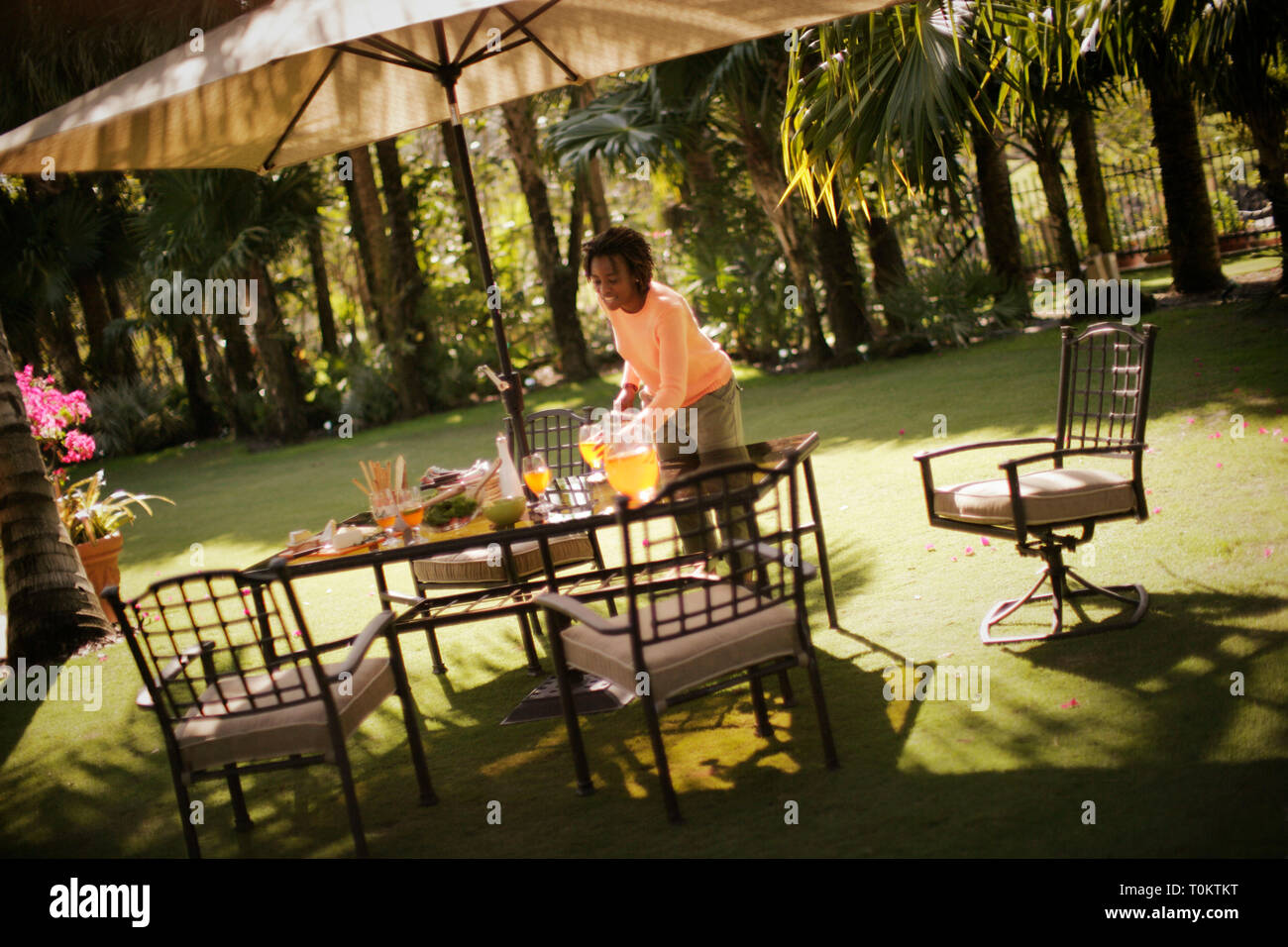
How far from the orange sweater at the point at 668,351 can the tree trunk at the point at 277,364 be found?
1188 cm

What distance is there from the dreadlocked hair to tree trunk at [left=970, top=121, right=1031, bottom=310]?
9810 mm

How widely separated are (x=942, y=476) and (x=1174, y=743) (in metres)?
3.70

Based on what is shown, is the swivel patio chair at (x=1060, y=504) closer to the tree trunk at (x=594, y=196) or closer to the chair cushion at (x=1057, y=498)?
the chair cushion at (x=1057, y=498)

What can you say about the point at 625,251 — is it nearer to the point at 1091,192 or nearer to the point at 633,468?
the point at 633,468

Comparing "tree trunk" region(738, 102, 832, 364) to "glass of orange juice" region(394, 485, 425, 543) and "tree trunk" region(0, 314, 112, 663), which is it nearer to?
"tree trunk" region(0, 314, 112, 663)

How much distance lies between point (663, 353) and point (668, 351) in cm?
2

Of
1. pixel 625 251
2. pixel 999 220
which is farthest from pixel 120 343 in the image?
pixel 625 251

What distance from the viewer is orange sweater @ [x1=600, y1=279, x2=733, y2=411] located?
4191 millimetres

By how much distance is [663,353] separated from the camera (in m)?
4.23

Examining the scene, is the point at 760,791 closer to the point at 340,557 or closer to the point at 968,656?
the point at 968,656

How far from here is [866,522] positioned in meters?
6.31

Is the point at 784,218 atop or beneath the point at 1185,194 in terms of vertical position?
atop
